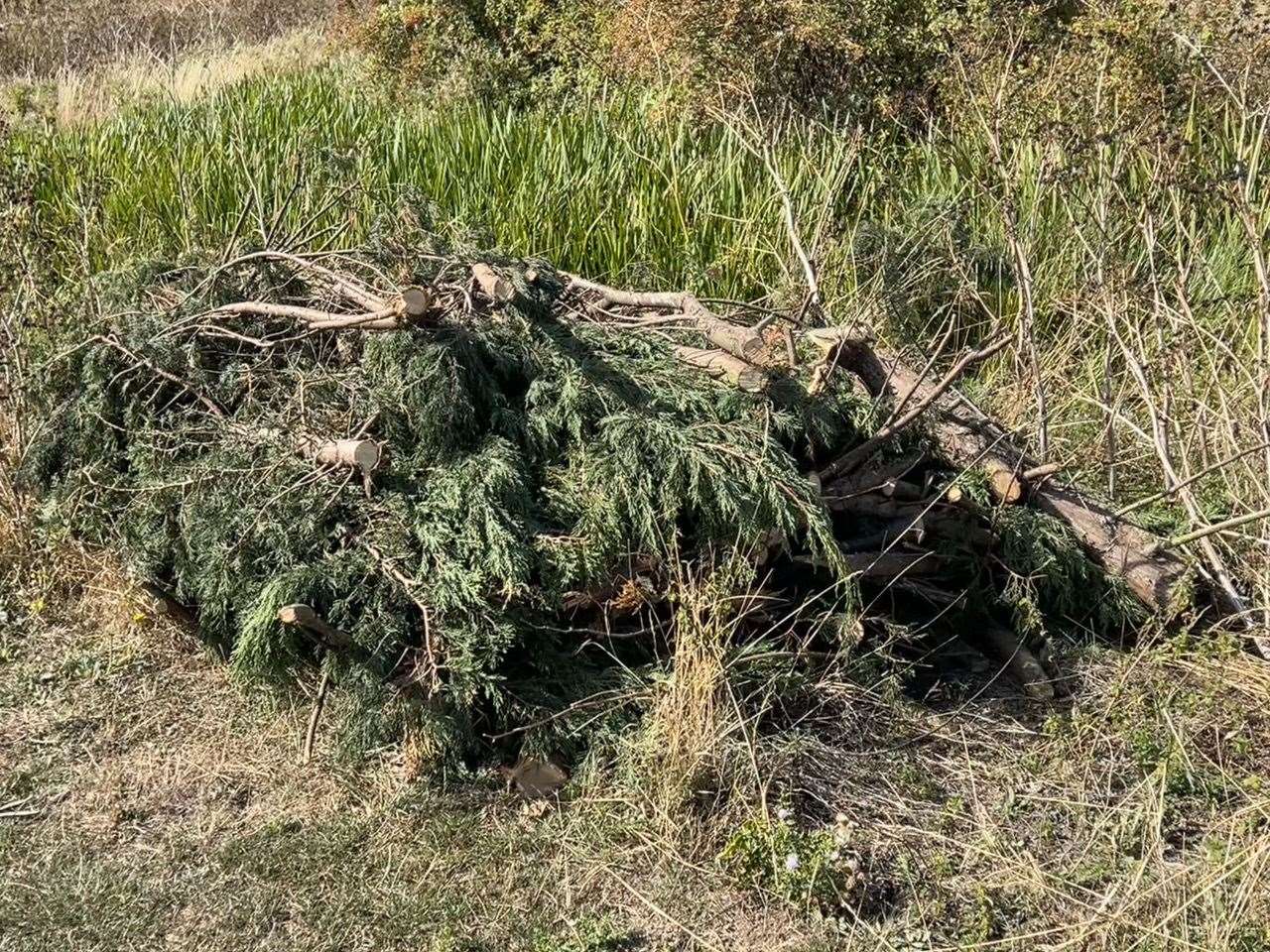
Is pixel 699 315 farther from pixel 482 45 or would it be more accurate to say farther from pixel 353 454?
pixel 482 45

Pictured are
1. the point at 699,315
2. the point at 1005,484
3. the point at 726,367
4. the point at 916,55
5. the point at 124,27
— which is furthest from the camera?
the point at 124,27

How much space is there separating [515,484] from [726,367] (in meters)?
0.90

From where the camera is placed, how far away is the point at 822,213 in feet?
18.4

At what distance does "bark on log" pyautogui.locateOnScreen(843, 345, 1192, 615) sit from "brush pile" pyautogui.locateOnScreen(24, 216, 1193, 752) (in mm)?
12

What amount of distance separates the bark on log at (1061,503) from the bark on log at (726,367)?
0.43 m

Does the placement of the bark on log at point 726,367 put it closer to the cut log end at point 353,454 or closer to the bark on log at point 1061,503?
the bark on log at point 1061,503

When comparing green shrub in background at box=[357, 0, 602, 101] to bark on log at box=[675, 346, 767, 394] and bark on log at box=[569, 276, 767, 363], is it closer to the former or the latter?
bark on log at box=[569, 276, 767, 363]

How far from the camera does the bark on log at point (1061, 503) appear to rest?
4.36 metres

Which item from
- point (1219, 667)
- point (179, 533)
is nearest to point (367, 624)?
point (179, 533)

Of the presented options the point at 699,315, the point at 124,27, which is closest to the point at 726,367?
the point at 699,315

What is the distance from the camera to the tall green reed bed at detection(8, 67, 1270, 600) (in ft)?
16.9

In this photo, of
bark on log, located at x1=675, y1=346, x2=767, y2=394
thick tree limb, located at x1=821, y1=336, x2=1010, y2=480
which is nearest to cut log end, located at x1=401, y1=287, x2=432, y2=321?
bark on log, located at x1=675, y1=346, x2=767, y2=394

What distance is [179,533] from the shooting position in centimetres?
405

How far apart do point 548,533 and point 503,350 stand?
68cm
